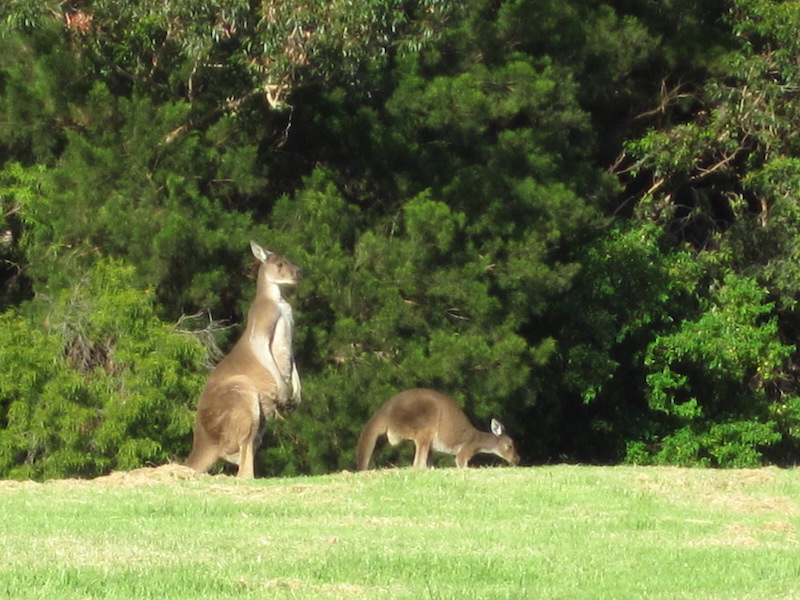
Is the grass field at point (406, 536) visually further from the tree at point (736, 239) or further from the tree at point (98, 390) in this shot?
the tree at point (736, 239)

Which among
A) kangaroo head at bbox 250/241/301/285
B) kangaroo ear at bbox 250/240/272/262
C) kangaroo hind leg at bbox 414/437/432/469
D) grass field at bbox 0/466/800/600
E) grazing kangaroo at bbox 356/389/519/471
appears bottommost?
grass field at bbox 0/466/800/600

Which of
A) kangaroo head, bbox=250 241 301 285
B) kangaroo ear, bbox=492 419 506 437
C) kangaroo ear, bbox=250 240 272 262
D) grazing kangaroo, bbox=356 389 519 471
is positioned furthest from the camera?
kangaroo ear, bbox=492 419 506 437

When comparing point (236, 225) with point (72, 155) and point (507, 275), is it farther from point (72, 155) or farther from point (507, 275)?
point (507, 275)

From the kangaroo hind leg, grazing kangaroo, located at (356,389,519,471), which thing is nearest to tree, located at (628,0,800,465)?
grazing kangaroo, located at (356,389,519,471)

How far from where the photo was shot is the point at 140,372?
18516mm

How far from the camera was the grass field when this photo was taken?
8508mm

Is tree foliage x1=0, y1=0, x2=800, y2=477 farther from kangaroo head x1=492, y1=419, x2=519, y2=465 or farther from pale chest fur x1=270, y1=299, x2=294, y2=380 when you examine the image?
pale chest fur x1=270, y1=299, x2=294, y2=380

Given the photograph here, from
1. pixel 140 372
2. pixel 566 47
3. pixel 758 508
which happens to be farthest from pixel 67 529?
pixel 566 47

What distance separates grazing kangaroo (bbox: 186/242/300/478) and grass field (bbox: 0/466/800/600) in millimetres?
598

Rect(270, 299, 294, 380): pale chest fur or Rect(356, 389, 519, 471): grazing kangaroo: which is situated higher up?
Rect(270, 299, 294, 380): pale chest fur

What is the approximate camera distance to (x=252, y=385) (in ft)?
47.3

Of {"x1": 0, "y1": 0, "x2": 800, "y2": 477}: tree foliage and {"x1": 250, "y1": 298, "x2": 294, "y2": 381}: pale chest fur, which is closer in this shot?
{"x1": 250, "y1": 298, "x2": 294, "y2": 381}: pale chest fur

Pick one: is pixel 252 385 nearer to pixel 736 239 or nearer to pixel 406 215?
pixel 406 215

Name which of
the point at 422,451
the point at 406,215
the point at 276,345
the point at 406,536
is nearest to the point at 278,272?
the point at 276,345
